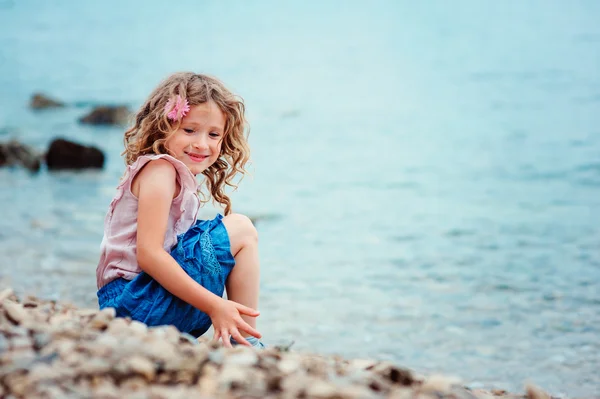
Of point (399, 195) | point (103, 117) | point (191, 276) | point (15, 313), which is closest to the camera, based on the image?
point (15, 313)

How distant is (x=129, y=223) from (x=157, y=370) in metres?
1.07

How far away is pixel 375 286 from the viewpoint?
17.1 feet

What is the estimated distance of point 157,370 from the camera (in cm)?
192

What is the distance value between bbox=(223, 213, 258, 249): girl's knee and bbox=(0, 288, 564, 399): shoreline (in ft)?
2.33

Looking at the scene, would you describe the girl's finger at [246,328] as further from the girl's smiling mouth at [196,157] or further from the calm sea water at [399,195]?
the calm sea water at [399,195]

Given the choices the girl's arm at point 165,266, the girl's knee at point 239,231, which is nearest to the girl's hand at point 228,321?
the girl's arm at point 165,266

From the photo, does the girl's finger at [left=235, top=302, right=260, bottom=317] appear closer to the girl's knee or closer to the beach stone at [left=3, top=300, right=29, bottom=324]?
the girl's knee

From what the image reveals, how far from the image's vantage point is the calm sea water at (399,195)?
442 cm

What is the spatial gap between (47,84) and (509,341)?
→ 1504 centimetres

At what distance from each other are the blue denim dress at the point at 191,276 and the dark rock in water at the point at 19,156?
21.4ft

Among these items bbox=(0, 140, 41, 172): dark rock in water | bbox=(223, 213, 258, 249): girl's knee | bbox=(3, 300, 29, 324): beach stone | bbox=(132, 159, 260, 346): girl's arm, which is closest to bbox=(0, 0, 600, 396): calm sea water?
bbox=(0, 140, 41, 172): dark rock in water

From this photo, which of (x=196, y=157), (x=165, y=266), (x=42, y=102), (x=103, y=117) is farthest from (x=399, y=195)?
(x=42, y=102)

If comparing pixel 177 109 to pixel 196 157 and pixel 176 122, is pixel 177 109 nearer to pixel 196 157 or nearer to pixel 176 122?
pixel 176 122

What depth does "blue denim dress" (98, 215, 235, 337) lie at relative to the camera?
2768mm
